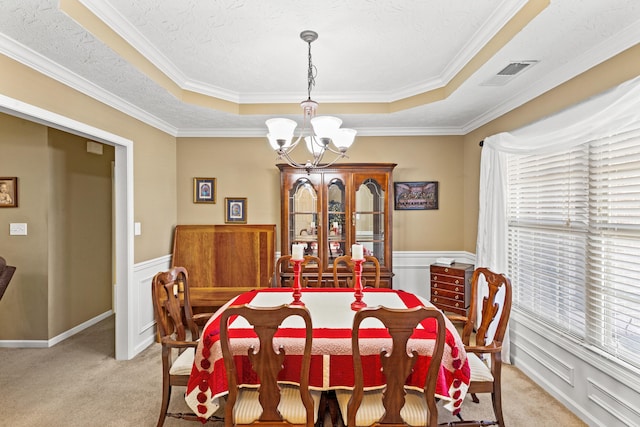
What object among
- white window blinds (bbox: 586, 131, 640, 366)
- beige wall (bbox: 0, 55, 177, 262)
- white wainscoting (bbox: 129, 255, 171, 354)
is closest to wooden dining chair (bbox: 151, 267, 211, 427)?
white wainscoting (bbox: 129, 255, 171, 354)

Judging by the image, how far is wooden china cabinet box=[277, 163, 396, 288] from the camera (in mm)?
3820

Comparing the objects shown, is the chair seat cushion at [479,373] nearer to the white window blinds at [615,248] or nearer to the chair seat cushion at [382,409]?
the chair seat cushion at [382,409]

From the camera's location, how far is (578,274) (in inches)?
93.0

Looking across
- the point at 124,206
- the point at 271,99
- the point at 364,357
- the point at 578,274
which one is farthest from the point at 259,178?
the point at 578,274

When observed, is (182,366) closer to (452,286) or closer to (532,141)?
(452,286)

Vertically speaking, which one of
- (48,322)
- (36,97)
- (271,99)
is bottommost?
(48,322)

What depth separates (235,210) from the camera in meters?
4.22

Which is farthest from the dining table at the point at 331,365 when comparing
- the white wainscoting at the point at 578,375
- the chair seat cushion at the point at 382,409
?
the white wainscoting at the point at 578,375

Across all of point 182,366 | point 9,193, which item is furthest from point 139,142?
point 182,366

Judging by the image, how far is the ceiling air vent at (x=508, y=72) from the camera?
2.38 metres

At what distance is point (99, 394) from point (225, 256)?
180 centimetres

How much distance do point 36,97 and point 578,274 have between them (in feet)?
12.5

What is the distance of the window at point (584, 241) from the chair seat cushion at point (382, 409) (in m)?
1.29

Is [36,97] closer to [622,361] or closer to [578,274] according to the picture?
[578,274]
